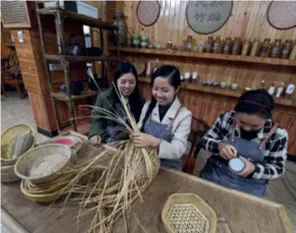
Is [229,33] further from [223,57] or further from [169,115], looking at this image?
[169,115]

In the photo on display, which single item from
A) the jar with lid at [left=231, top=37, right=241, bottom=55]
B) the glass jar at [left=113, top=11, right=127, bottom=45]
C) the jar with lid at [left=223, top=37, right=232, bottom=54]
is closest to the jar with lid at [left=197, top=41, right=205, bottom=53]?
the jar with lid at [left=223, top=37, right=232, bottom=54]

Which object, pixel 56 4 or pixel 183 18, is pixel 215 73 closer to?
pixel 183 18

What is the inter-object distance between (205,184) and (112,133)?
76 centimetres

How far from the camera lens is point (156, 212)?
0.55 meters

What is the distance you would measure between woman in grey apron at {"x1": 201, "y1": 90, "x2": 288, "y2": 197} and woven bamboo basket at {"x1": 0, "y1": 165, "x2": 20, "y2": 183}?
0.95 metres

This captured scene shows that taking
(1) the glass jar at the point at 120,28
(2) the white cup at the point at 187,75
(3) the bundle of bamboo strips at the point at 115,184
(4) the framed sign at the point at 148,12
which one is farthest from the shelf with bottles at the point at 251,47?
(3) the bundle of bamboo strips at the point at 115,184

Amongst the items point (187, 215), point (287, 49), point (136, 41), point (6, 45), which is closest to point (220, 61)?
point (287, 49)

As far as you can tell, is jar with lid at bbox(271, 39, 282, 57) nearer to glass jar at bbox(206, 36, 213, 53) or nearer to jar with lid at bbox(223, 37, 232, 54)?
jar with lid at bbox(223, 37, 232, 54)

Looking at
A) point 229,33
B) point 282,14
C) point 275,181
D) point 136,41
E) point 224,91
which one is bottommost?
point 275,181

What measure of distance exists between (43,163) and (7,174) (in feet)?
0.53

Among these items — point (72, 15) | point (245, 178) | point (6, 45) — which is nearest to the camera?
point (245, 178)

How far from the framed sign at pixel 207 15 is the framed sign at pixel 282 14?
45 cm

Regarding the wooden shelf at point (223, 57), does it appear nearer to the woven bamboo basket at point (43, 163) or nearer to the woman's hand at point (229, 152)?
the woman's hand at point (229, 152)

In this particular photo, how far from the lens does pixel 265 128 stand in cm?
84
